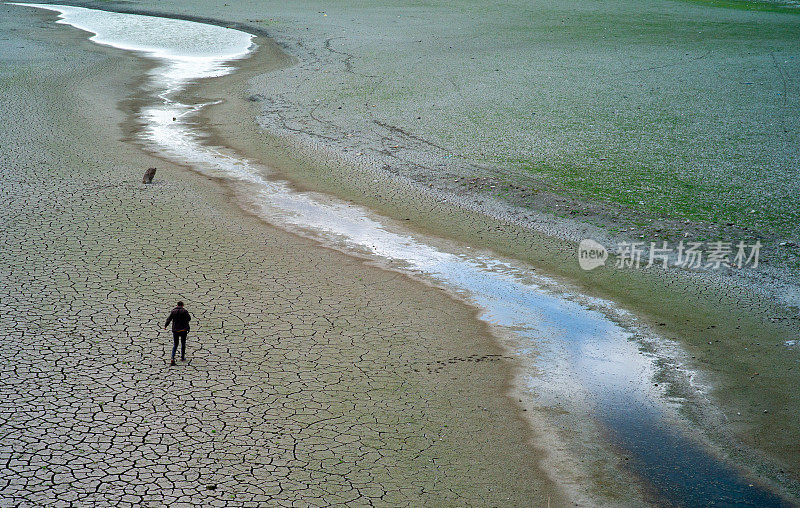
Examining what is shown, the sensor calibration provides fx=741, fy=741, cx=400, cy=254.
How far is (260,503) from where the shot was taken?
755cm

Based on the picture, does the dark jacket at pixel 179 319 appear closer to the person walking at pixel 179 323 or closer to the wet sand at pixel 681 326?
the person walking at pixel 179 323

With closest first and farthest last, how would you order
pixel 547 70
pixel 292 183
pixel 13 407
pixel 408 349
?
pixel 13 407, pixel 408 349, pixel 292 183, pixel 547 70

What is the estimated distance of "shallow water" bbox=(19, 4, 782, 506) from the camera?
8.66 m

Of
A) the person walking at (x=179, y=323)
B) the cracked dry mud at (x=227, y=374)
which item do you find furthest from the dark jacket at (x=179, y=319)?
the cracked dry mud at (x=227, y=374)

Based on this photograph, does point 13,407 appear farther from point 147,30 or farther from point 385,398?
point 147,30

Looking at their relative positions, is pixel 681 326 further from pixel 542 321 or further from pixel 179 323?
pixel 179 323

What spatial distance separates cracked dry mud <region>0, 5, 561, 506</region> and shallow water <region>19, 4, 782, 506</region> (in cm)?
74

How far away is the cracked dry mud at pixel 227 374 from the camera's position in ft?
26.0

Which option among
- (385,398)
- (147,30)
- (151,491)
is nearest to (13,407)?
(151,491)

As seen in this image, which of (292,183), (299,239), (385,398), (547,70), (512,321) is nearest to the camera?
(385,398)

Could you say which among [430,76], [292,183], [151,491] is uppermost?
[430,76]

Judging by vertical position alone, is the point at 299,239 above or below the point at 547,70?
below

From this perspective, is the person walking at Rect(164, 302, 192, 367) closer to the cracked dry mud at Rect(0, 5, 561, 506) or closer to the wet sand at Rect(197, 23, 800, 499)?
the cracked dry mud at Rect(0, 5, 561, 506)

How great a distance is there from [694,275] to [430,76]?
16309 millimetres
